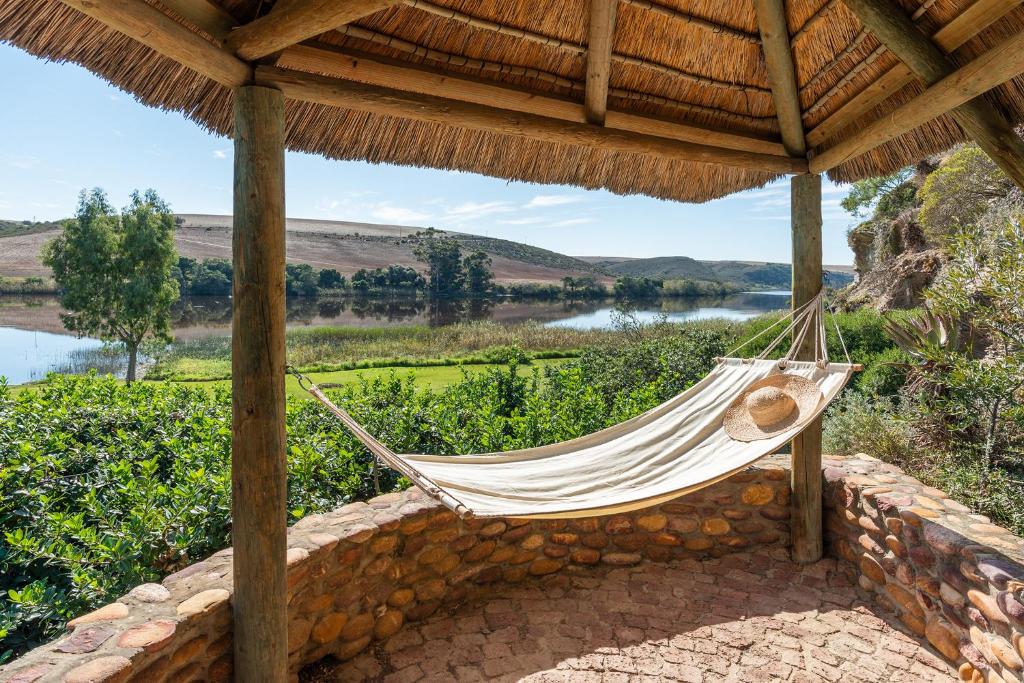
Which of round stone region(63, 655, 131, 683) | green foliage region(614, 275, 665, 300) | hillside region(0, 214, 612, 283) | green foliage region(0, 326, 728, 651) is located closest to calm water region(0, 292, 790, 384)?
green foliage region(614, 275, 665, 300)

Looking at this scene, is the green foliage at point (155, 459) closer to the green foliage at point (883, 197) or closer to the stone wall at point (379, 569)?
the stone wall at point (379, 569)

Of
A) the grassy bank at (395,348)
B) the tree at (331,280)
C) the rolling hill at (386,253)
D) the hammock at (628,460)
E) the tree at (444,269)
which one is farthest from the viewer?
the tree at (444,269)

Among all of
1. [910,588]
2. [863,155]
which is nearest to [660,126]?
[863,155]

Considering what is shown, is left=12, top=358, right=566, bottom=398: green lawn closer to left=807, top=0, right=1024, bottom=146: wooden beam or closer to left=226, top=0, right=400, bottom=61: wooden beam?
left=807, top=0, right=1024, bottom=146: wooden beam

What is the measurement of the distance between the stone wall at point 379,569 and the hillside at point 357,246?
18.1 metres

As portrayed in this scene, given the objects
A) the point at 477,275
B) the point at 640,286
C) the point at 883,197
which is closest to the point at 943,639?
the point at 883,197

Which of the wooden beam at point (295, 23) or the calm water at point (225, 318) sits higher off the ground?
the wooden beam at point (295, 23)

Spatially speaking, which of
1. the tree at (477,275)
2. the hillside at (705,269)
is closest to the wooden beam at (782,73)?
the tree at (477,275)

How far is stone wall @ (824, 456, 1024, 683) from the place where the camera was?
5.23 feet

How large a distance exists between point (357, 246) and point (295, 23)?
24.0 metres

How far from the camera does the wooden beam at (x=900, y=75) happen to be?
1569 mm

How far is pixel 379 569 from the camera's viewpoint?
1.96 meters

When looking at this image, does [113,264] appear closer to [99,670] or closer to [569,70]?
[569,70]

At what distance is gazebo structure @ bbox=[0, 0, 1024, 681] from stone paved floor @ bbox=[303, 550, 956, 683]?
395 mm
